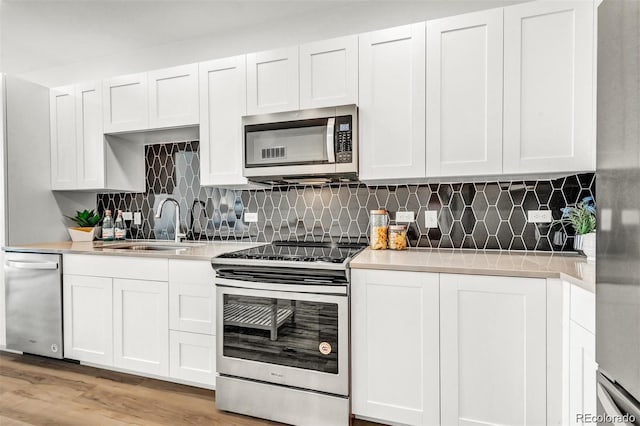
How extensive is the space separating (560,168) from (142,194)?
10.2 ft

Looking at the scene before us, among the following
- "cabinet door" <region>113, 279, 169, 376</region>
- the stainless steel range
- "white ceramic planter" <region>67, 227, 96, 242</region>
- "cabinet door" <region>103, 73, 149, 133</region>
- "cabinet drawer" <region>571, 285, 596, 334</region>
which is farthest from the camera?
"white ceramic planter" <region>67, 227, 96, 242</region>

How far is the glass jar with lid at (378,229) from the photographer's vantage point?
7.45 feet

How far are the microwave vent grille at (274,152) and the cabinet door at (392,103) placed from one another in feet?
1.63

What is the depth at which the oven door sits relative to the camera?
1797mm

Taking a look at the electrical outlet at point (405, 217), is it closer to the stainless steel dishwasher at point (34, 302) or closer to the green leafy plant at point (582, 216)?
the green leafy plant at point (582, 216)

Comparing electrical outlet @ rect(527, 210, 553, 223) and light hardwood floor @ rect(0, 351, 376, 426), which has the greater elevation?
electrical outlet @ rect(527, 210, 553, 223)

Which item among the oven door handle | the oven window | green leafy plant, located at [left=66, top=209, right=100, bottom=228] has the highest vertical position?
green leafy plant, located at [left=66, top=209, right=100, bottom=228]

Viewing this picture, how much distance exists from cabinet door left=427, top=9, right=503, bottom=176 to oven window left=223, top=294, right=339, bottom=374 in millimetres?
1027

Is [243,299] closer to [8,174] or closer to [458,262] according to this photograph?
[458,262]

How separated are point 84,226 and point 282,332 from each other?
2288mm

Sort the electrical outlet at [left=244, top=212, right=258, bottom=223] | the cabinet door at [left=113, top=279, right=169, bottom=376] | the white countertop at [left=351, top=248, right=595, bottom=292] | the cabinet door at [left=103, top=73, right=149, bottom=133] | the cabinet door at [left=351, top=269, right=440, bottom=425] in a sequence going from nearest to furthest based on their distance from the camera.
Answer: the white countertop at [left=351, top=248, right=595, bottom=292]
the cabinet door at [left=351, top=269, right=440, bottom=425]
the cabinet door at [left=113, top=279, right=169, bottom=376]
the cabinet door at [left=103, top=73, right=149, bottom=133]
the electrical outlet at [left=244, top=212, right=258, bottom=223]

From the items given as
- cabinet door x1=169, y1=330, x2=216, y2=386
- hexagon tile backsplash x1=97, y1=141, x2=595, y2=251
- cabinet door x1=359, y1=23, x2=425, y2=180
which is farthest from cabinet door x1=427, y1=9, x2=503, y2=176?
cabinet door x1=169, y1=330, x2=216, y2=386

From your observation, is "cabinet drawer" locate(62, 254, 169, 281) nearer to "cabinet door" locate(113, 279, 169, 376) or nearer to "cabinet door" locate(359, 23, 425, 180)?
"cabinet door" locate(113, 279, 169, 376)

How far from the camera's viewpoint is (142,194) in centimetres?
314
